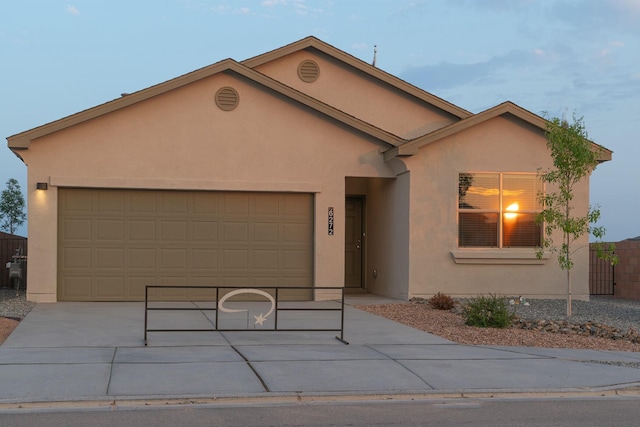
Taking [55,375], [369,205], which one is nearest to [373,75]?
[369,205]

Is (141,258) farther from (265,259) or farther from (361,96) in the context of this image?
(361,96)

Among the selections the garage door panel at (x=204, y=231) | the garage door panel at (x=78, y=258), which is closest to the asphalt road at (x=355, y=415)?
the garage door panel at (x=78, y=258)

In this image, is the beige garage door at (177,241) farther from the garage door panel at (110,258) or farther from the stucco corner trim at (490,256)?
the stucco corner trim at (490,256)

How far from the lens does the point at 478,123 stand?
19.6 metres

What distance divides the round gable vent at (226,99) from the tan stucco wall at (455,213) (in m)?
4.25

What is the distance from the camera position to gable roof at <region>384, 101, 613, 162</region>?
19.1 metres

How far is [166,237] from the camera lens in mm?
18766

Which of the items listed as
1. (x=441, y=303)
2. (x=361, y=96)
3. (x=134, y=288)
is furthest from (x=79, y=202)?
(x=361, y=96)

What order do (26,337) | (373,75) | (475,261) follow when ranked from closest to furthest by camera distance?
(26,337) < (475,261) < (373,75)

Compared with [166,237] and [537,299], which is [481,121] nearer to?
[537,299]

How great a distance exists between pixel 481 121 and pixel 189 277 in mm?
7640

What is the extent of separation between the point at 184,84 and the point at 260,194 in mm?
3022

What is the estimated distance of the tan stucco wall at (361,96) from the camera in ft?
77.0

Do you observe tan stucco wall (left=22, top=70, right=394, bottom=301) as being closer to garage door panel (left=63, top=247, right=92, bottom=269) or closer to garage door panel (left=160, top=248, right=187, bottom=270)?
garage door panel (left=63, top=247, right=92, bottom=269)
